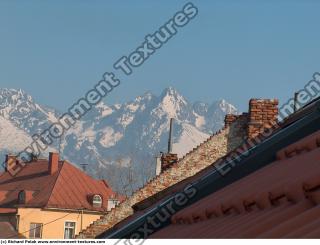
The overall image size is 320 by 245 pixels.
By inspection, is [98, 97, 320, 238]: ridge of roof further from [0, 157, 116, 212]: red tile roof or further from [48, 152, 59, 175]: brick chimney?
[48, 152, 59, 175]: brick chimney

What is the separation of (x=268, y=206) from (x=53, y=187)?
173 feet

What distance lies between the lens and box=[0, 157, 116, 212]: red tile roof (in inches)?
2212

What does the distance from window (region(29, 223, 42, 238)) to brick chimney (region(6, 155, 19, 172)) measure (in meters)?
13.9

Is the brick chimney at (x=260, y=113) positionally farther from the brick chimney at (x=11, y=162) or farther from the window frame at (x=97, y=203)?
the brick chimney at (x=11, y=162)

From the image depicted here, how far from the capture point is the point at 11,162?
67.1 meters

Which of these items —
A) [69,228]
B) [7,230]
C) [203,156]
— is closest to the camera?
[203,156]

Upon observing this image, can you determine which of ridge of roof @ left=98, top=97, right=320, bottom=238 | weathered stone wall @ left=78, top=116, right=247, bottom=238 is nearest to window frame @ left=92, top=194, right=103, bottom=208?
weathered stone wall @ left=78, top=116, right=247, bottom=238

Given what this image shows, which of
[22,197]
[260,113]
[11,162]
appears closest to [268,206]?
[260,113]

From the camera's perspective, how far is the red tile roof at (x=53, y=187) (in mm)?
56188

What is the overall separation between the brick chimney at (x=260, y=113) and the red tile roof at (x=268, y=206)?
9443mm

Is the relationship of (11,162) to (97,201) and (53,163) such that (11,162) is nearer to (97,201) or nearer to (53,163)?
(53,163)

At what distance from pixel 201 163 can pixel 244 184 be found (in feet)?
38.5

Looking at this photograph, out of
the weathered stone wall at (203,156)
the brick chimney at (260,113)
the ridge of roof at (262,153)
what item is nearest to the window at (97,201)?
the weathered stone wall at (203,156)

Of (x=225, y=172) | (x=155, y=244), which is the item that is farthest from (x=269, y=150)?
(x=155, y=244)
